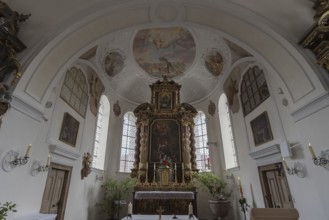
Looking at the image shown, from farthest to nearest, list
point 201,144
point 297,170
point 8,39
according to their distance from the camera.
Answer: point 201,144
point 297,170
point 8,39

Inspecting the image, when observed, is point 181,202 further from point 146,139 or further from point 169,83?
point 169,83

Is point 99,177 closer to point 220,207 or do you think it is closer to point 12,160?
point 220,207

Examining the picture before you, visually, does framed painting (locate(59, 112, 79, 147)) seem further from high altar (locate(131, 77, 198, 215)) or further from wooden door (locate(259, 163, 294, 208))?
wooden door (locate(259, 163, 294, 208))

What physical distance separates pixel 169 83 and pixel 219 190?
6.49 meters

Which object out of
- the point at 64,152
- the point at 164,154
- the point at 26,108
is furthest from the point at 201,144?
the point at 26,108

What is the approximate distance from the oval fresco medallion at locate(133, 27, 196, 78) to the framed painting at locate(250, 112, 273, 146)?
5.60 m

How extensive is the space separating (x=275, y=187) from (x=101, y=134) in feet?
27.0

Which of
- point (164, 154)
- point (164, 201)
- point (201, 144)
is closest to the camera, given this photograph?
point (164, 201)

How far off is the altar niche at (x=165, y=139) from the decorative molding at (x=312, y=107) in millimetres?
5856

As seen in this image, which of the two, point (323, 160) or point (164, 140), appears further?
point (164, 140)

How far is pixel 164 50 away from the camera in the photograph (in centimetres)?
1112

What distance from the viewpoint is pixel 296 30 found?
15.1 ft

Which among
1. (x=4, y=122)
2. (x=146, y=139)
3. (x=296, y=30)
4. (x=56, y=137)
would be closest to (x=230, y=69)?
(x=296, y=30)

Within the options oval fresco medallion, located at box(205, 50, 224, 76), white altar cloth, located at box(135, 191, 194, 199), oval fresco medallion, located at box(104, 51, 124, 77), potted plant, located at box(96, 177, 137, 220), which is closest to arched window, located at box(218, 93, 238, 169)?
oval fresco medallion, located at box(205, 50, 224, 76)
